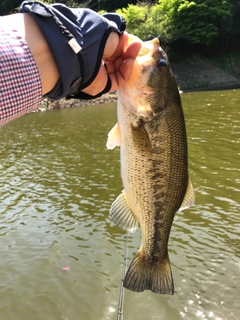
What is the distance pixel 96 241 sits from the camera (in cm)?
645

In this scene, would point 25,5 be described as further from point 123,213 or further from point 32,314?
point 32,314

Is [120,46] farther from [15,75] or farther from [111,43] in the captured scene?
[15,75]

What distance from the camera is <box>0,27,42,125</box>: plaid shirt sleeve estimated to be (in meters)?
1.19

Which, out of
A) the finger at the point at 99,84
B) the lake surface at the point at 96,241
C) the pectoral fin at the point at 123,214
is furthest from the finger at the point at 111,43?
the lake surface at the point at 96,241

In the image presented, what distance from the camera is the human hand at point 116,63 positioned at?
1.74 meters

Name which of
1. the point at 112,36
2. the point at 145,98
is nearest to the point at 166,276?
the point at 145,98

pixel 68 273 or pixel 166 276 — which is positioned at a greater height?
pixel 166 276

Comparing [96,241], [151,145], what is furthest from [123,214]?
[96,241]

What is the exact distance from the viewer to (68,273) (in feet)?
18.3

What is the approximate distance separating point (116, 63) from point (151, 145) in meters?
0.62

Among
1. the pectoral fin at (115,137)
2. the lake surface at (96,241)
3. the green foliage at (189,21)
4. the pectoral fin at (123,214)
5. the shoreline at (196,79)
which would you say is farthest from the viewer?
the green foliage at (189,21)

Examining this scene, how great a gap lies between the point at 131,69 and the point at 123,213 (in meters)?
1.08

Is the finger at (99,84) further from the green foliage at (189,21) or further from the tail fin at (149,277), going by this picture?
the green foliage at (189,21)

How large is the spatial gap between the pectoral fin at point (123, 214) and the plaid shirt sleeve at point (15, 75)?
1450 mm
